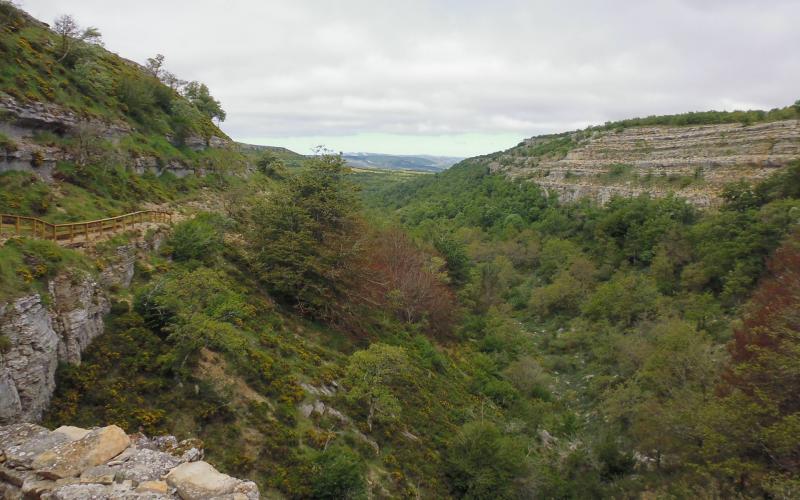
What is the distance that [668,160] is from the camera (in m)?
57.2

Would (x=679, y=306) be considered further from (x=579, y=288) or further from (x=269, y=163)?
(x=269, y=163)

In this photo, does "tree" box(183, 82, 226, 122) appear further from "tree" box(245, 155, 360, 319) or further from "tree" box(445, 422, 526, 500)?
"tree" box(445, 422, 526, 500)

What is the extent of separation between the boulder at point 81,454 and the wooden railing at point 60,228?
8.00 m

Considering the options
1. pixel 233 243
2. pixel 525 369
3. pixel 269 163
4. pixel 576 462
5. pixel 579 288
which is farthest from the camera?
pixel 269 163

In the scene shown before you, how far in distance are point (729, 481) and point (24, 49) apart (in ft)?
127

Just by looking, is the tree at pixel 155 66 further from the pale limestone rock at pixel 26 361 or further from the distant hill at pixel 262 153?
the pale limestone rock at pixel 26 361

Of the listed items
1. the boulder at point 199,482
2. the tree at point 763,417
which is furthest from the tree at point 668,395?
the boulder at point 199,482

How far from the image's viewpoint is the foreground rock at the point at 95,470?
8.82m

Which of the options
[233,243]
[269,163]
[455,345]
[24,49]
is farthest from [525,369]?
[269,163]

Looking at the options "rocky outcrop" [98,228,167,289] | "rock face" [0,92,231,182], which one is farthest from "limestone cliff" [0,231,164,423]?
"rock face" [0,92,231,182]

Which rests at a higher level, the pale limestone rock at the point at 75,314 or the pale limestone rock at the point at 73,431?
the pale limestone rock at the point at 75,314

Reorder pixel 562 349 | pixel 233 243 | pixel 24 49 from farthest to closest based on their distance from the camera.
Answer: pixel 562 349, pixel 233 243, pixel 24 49

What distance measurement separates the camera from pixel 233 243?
2661 cm

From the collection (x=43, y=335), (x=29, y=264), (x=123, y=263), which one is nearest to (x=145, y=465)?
(x=43, y=335)
